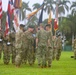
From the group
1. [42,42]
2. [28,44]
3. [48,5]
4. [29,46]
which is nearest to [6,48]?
[29,46]

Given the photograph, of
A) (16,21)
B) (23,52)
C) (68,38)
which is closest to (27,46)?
(23,52)

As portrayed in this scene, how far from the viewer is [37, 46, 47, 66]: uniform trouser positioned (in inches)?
573

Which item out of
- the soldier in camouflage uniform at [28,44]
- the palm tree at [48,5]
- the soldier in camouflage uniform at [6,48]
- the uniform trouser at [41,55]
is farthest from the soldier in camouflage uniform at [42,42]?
the palm tree at [48,5]

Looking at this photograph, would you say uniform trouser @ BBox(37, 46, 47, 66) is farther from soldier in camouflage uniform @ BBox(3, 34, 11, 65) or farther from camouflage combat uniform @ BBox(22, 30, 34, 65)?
soldier in camouflage uniform @ BBox(3, 34, 11, 65)

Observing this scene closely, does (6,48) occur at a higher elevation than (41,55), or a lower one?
higher

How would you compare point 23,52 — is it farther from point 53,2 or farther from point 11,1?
point 53,2

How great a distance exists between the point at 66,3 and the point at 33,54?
194 ft

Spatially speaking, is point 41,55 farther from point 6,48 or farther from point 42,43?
point 6,48

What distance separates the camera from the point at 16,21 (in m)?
23.8

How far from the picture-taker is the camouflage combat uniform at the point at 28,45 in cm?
1527

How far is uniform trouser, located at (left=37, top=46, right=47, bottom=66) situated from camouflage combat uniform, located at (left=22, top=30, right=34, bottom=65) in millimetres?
869

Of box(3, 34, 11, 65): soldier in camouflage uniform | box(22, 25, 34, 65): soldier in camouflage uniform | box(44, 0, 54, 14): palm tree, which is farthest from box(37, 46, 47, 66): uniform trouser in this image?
box(44, 0, 54, 14): palm tree

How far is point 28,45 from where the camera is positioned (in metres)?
15.6

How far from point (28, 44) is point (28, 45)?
6 centimetres
